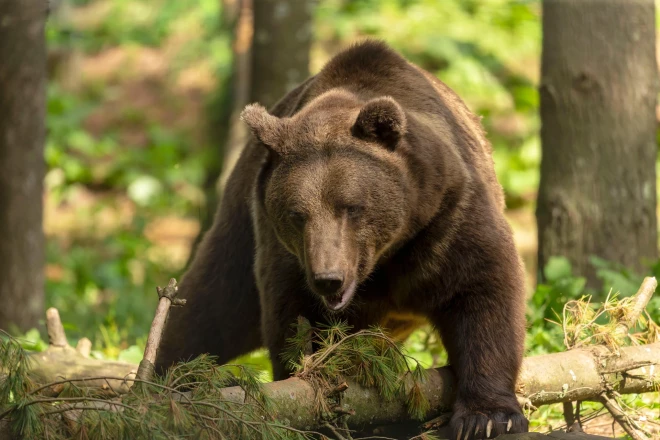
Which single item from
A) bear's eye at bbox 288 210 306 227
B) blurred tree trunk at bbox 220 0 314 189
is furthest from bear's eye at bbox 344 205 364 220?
blurred tree trunk at bbox 220 0 314 189

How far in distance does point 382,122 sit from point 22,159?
4.80 meters

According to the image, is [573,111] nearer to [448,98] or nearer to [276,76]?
[448,98]

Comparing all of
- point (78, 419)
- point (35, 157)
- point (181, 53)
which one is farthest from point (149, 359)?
point (181, 53)

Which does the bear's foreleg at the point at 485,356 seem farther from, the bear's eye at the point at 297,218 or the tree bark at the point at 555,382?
the bear's eye at the point at 297,218

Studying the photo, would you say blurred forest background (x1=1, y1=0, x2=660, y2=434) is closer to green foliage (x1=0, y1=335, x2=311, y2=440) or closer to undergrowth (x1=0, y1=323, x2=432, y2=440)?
undergrowth (x1=0, y1=323, x2=432, y2=440)

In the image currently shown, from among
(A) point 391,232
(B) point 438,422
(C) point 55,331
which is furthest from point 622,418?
(C) point 55,331

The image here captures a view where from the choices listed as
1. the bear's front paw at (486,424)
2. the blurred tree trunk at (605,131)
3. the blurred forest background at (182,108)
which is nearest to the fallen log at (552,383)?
the bear's front paw at (486,424)

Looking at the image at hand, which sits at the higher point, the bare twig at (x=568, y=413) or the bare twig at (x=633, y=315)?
the bare twig at (x=633, y=315)

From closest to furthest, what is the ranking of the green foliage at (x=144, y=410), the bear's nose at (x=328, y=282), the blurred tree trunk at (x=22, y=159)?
the green foliage at (x=144, y=410), the bear's nose at (x=328, y=282), the blurred tree trunk at (x=22, y=159)

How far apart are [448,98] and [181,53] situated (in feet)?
54.3

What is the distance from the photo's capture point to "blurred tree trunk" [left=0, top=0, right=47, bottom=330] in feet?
A: 26.1

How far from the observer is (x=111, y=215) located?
18.2m

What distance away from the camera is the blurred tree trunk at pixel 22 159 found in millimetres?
7945

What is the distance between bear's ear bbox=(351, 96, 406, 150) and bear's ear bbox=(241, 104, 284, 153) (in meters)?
0.42
